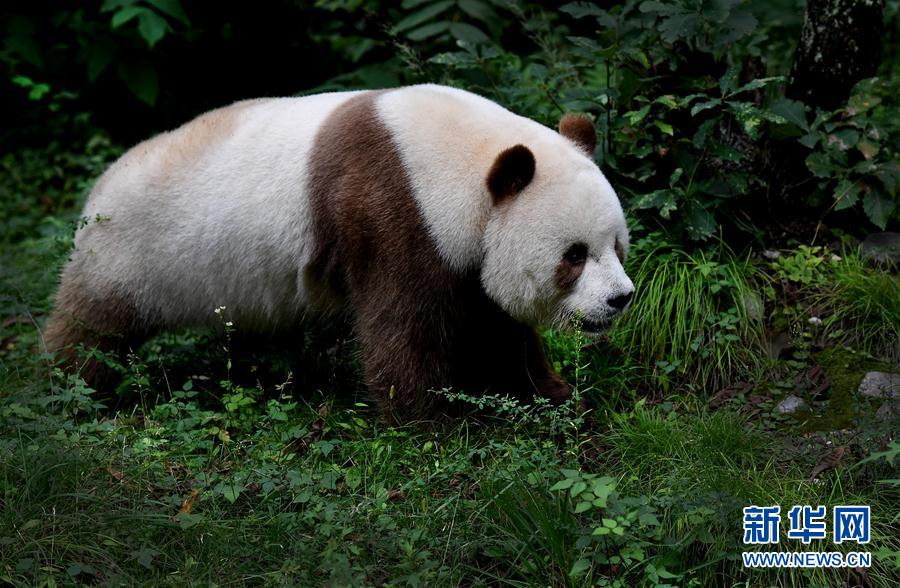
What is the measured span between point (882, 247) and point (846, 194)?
38 cm

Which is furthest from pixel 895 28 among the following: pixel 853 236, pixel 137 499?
pixel 137 499

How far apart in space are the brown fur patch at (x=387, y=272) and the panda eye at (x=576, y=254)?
0.48 metres

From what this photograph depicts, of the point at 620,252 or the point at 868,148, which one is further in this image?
the point at 868,148

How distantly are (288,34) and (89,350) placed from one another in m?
4.60

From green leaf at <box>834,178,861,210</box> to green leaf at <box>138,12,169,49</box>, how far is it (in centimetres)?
494

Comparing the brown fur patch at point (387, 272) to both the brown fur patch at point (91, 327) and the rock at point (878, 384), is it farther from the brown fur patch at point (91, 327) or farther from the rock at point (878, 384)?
the rock at point (878, 384)

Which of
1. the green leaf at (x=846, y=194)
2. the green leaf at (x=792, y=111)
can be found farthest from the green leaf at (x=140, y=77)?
the green leaf at (x=846, y=194)

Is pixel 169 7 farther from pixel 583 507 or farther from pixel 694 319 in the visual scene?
pixel 583 507

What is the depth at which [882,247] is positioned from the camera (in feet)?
18.0

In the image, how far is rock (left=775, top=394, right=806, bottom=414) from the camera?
483cm

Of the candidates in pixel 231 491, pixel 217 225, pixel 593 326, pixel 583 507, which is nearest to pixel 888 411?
pixel 593 326

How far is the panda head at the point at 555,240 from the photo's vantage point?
4.46 meters

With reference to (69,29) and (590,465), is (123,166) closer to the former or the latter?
(590,465)

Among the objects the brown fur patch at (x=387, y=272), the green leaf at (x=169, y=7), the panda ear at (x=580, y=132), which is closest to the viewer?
the brown fur patch at (x=387, y=272)
